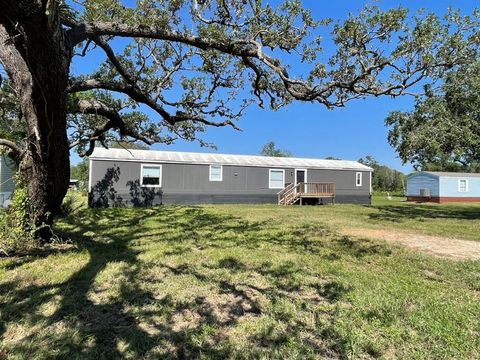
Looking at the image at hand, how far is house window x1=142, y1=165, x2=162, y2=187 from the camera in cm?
1789

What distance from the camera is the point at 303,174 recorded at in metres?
21.9

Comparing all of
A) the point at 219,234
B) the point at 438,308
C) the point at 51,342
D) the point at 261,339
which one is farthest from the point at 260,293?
the point at 219,234

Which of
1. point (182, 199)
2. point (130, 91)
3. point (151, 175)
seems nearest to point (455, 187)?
point (182, 199)

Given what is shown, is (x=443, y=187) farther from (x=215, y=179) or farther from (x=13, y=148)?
(x=13, y=148)

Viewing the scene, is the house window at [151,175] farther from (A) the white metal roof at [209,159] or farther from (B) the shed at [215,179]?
(A) the white metal roof at [209,159]

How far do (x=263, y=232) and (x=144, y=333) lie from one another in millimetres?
5529

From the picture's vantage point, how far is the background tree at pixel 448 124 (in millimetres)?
12656

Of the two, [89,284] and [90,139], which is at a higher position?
[90,139]

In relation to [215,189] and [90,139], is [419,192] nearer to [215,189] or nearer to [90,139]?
[215,189]

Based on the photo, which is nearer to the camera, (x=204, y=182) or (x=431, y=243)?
(x=431, y=243)

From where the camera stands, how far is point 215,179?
19.5 metres

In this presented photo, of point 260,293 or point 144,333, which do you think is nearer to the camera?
point 144,333

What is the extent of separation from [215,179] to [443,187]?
68.1 ft

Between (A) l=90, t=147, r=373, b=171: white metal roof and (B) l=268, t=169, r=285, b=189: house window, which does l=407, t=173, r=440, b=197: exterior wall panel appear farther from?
(B) l=268, t=169, r=285, b=189: house window
